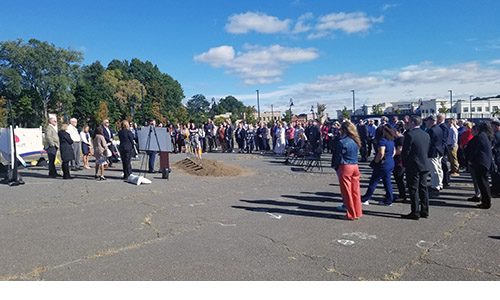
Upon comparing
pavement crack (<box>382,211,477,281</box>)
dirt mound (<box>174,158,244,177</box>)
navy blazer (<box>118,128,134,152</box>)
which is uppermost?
navy blazer (<box>118,128,134,152</box>)

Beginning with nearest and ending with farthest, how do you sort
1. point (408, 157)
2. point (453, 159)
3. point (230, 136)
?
point (408, 157)
point (453, 159)
point (230, 136)

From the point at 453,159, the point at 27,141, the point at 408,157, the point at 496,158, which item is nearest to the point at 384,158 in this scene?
the point at 408,157

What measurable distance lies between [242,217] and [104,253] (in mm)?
2782

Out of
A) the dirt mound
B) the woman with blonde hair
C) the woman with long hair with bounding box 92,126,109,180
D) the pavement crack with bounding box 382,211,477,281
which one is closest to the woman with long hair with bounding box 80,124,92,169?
the woman with long hair with bounding box 92,126,109,180

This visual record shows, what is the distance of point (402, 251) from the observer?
5.15 meters

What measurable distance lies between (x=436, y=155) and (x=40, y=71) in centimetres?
8724

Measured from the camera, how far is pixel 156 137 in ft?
39.4

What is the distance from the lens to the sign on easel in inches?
469

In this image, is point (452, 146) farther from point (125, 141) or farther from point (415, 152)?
point (125, 141)

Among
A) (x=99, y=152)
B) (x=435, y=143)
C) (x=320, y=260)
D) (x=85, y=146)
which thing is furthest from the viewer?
(x=85, y=146)

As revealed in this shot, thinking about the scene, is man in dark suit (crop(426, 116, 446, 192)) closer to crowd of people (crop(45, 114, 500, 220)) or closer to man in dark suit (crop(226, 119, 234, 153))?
crowd of people (crop(45, 114, 500, 220))

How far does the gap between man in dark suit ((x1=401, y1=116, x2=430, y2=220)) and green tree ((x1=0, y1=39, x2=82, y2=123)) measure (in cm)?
8503

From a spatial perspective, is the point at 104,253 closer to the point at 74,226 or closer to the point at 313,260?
the point at 74,226

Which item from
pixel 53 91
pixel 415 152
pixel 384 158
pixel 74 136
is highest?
pixel 53 91
